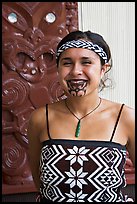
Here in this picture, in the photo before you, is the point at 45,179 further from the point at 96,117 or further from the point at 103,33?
the point at 103,33

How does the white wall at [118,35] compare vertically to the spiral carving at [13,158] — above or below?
above

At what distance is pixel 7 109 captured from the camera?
184cm

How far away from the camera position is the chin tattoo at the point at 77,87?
103 centimetres

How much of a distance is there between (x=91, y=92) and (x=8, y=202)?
1.02 m

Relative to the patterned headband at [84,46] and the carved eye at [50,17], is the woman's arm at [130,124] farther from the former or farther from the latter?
the carved eye at [50,17]

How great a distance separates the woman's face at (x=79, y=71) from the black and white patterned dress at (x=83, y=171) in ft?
0.52

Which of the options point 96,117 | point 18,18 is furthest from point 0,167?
point 96,117

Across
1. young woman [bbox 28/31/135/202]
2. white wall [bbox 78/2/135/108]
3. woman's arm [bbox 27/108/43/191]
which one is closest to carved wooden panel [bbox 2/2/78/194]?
white wall [bbox 78/2/135/108]

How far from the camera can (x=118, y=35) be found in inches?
77.8

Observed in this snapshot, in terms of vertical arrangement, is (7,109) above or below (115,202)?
above

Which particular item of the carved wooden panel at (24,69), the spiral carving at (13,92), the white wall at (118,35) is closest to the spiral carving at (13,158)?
the carved wooden panel at (24,69)

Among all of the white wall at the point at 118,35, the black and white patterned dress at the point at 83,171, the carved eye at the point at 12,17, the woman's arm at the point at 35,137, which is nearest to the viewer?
the black and white patterned dress at the point at 83,171

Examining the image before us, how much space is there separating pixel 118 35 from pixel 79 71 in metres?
1.02

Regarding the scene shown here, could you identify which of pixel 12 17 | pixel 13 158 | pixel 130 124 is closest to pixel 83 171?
pixel 130 124
